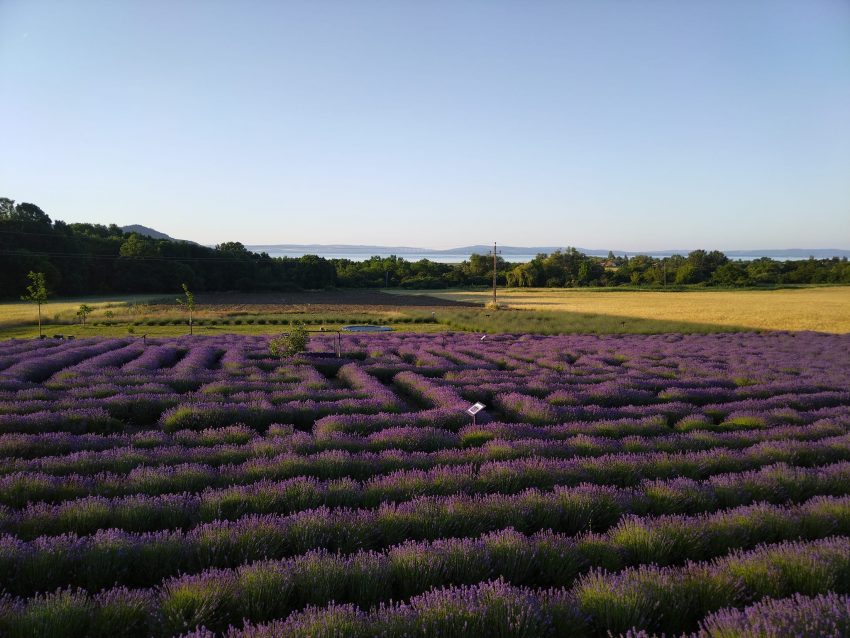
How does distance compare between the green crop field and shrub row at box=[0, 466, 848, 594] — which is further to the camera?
the green crop field

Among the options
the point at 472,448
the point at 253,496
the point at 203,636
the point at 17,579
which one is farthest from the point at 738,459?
the point at 17,579

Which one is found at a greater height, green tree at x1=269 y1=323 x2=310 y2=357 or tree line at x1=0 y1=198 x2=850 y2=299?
tree line at x1=0 y1=198 x2=850 y2=299

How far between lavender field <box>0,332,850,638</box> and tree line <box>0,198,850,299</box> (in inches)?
2444

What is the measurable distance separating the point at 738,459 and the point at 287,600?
6.17 meters

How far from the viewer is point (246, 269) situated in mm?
82375

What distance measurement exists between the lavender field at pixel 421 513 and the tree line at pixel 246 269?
62.1m

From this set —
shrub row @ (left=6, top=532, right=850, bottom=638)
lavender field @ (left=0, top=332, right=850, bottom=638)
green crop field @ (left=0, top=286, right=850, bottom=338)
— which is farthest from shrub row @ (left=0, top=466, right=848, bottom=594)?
green crop field @ (left=0, top=286, right=850, bottom=338)

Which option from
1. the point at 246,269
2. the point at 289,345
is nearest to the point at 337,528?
the point at 289,345

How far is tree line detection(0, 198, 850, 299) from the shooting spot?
65562 mm

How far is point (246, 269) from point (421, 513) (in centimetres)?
8226

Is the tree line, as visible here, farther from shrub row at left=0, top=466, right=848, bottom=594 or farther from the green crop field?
shrub row at left=0, top=466, right=848, bottom=594

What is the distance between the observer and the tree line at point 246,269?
65.6 meters

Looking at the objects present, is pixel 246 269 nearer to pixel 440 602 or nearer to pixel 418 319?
pixel 418 319

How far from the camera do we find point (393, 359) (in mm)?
18234
